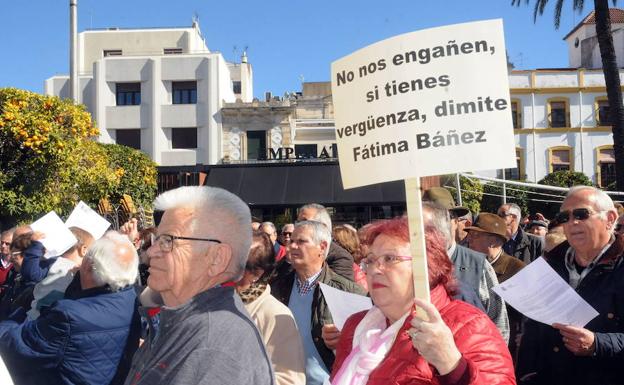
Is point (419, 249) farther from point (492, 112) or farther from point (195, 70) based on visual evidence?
point (195, 70)

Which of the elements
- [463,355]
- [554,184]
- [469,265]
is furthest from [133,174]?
[554,184]

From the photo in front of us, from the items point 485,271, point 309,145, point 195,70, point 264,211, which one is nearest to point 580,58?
point 309,145

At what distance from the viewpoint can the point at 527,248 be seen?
693 cm

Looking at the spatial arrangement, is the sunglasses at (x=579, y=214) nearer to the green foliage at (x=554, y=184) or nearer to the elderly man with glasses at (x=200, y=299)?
the elderly man with glasses at (x=200, y=299)

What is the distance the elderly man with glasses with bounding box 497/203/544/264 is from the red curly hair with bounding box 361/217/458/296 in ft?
14.3

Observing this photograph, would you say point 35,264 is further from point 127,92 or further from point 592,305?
point 127,92

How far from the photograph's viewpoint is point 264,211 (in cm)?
2314

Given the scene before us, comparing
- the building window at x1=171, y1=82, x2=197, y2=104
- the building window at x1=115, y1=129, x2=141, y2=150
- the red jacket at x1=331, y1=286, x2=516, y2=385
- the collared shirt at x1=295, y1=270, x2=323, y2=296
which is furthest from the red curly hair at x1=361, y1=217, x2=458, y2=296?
the building window at x1=115, y1=129, x2=141, y2=150

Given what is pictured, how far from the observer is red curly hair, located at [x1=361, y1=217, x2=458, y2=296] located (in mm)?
2660

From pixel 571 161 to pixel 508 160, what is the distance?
42.3 m

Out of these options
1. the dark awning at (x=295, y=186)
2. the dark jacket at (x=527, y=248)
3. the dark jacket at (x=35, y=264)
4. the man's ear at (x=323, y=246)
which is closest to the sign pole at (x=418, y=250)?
the man's ear at (x=323, y=246)

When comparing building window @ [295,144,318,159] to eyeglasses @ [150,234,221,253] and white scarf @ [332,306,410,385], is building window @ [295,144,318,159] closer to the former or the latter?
white scarf @ [332,306,410,385]

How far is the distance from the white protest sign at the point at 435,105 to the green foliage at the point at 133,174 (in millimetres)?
21524

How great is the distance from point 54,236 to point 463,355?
4.21m
